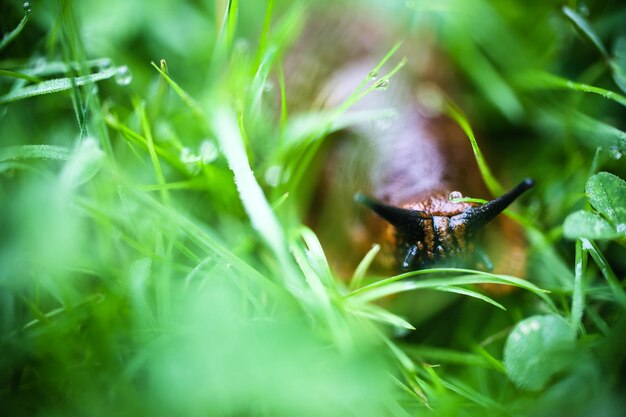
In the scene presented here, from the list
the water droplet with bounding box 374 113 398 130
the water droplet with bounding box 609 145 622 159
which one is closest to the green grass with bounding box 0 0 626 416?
the water droplet with bounding box 609 145 622 159

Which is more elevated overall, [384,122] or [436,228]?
[384,122]

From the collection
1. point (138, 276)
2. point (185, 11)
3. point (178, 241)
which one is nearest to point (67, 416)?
point (138, 276)

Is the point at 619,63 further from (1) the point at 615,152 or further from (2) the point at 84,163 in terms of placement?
(2) the point at 84,163

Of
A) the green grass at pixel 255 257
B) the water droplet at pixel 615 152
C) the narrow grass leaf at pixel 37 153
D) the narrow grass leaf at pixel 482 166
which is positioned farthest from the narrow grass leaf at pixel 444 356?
the narrow grass leaf at pixel 37 153

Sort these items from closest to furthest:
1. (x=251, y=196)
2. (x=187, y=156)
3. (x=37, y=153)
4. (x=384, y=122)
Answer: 1. (x=251, y=196)
2. (x=37, y=153)
3. (x=187, y=156)
4. (x=384, y=122)

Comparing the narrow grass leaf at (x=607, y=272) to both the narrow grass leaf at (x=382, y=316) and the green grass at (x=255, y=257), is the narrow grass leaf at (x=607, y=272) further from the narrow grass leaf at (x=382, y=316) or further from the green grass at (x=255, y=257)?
the narrow grass leaf at (x=382, y=316)

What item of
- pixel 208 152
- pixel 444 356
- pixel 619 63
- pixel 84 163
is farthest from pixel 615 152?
pixel 84 163

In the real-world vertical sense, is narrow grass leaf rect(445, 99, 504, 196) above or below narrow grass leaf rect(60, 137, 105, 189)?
below

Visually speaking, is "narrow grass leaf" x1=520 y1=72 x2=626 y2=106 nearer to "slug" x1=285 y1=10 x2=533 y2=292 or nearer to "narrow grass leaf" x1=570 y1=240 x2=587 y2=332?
"slug" x1=285 y1=10 x2=533 y2=292
